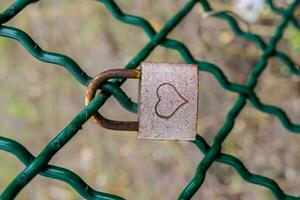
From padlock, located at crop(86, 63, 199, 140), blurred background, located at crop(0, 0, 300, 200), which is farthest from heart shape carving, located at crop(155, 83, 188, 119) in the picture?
blurred background, located at crop(0, 0, 300, 200)

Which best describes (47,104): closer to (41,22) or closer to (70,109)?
(70,109)

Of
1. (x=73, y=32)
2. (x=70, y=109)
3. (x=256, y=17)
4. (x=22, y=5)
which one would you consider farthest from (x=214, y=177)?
(x=22, y=5)

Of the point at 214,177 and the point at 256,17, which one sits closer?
the point at 256,17

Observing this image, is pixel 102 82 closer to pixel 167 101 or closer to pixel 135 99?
pixel 167 101

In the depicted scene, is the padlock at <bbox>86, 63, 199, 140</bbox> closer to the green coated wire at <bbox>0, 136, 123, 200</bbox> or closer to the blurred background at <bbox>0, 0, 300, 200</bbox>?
the green coated wire at <bbox>0, 136, 123, 200</bbox>

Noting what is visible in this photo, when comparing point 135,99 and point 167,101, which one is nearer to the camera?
point 167,101

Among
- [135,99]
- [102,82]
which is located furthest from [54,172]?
[135,99]
